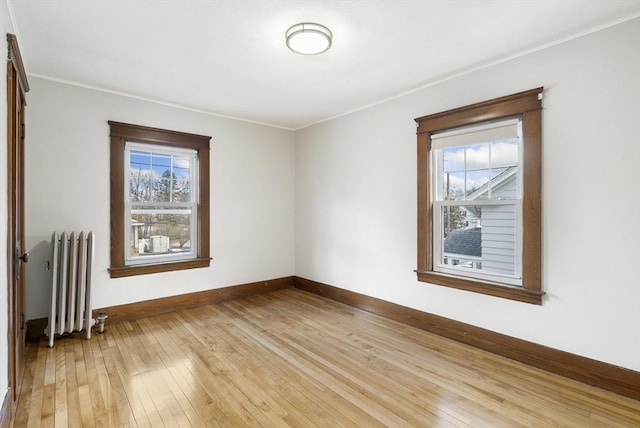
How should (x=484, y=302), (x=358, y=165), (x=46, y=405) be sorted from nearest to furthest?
(x=46, y=405)
(x=484, y=302)
(x=358, y=165)

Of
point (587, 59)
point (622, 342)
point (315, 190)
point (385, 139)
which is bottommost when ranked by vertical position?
point (622, 342)

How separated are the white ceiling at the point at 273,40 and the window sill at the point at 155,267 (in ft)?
6.85

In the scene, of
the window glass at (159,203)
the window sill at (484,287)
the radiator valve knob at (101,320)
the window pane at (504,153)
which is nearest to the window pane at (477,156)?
the window pane at (504,153)

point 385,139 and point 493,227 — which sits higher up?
point 385,139

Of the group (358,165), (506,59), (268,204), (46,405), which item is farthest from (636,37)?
(46,405)

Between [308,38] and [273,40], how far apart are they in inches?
12.8

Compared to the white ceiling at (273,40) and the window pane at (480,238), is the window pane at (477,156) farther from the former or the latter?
the white ceiling at (273,40)

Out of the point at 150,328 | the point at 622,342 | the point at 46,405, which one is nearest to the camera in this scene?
the point at 46,405

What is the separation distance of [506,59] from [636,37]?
86cm

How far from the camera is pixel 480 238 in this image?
321 cm

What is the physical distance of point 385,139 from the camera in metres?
3.98

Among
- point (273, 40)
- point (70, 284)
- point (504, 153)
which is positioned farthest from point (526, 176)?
point (70, 284)

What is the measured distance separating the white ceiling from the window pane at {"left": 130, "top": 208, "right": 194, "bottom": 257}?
149cm

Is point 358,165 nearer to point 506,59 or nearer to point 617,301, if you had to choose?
point 506,59
